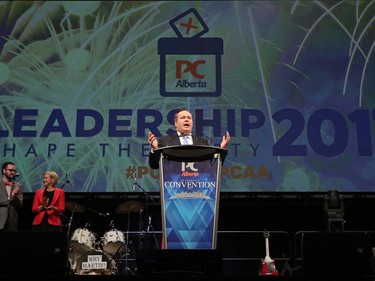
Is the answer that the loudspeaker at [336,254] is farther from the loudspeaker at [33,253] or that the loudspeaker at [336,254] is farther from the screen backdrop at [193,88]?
the screen backdrop at [193,88]

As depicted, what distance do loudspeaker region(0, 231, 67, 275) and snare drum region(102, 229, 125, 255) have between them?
4.25 m

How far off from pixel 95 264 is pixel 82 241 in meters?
0.73

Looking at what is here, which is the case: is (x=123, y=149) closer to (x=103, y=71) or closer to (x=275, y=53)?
(x=103, y=71)

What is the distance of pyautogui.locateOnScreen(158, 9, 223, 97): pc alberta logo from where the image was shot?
25.0 ft

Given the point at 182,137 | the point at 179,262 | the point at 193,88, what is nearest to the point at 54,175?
the point at 193,88

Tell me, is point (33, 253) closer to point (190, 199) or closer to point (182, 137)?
point (190, 199)

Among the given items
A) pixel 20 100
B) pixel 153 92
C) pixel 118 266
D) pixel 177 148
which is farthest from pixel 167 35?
pixel 177 148

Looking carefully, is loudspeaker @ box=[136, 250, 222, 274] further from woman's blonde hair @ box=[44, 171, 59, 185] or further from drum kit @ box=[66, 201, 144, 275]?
woman's blonde hair @ box=[44, 171, 59, 185]

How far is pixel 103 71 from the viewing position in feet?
25.3

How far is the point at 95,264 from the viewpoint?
20.8ft

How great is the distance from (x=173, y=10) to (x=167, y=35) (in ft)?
1.30

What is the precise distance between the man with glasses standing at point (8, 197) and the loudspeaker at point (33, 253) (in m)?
3.77

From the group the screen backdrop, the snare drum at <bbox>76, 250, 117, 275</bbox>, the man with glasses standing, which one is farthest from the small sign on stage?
the screen backdrop

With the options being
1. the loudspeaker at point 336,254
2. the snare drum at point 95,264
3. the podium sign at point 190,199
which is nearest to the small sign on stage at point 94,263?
the snare drum at point 95,264
